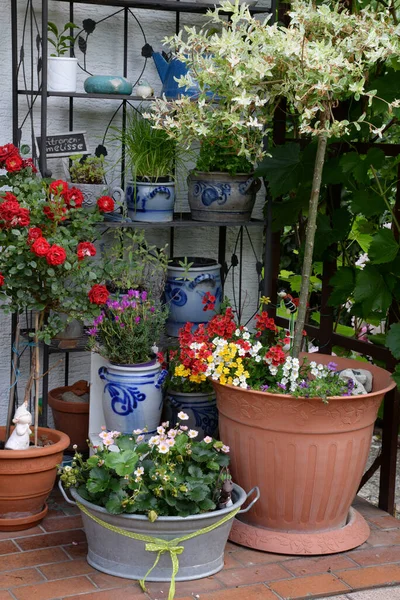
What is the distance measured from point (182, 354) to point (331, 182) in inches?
35.5

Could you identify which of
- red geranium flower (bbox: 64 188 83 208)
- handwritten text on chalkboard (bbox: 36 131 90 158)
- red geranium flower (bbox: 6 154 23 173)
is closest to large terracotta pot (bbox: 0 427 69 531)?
red geranium flower (bbox: 64 188 83 208)

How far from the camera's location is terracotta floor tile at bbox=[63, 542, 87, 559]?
3014mm

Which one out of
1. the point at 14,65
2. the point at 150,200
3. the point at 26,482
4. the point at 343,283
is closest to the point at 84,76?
the point at 14,65

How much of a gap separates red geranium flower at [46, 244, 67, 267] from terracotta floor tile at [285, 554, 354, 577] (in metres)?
1.26

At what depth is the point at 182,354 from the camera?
3219mm

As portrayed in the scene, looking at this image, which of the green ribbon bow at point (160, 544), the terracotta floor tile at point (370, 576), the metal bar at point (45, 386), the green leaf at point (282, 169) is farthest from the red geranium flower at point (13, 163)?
the terracotta floor tile at point (370, 576)

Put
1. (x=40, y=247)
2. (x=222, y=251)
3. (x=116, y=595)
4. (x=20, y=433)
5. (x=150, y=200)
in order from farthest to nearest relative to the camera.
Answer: (x=222, y=251) < (x=150, y=200) < (x=20, y=433) < (x=40, y=247) < (x=116, y=595)

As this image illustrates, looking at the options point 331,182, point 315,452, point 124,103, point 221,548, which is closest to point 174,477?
point 221,548

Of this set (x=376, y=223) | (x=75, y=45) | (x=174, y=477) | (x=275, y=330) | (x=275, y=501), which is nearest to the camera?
(x=174, y=477)

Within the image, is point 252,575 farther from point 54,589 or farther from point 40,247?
point 40,247

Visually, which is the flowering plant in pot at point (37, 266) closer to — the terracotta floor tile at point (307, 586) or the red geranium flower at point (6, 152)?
the red geranium flower at point (6, 152)

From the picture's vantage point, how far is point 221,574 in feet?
9.55

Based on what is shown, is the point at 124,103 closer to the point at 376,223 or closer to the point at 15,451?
the point at 376,223

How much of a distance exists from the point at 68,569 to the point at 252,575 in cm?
Result: 59
